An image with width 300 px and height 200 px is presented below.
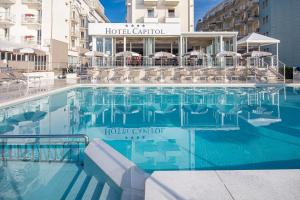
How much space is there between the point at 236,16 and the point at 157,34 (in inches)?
997

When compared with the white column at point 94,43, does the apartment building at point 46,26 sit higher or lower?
higher

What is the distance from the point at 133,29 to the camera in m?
23.7

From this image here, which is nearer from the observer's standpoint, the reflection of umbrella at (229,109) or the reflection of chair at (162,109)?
the reflection of umbrella at (229,109)

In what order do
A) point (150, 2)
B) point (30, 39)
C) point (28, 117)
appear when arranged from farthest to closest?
point (30, 39)
point (150, 2)
point (28, 117)

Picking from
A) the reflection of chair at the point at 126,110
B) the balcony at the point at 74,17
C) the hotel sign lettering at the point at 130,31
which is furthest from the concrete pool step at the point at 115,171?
the balcony at the point at 74,17

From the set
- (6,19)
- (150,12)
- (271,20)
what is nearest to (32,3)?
(6,19)

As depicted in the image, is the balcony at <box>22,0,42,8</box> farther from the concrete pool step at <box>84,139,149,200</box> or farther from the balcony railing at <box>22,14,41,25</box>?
the concrete pool step at <box>84,139,149,200</box>

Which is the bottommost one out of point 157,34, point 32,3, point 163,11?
point 157,34

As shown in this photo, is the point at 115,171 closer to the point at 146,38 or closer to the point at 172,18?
the point at 146,38

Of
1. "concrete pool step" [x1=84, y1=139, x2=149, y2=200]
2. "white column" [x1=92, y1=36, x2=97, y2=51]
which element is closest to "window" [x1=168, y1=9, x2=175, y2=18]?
"white column" [x1=92, y1=36, x2=97, y2=51]

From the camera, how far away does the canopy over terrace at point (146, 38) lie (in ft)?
77.7

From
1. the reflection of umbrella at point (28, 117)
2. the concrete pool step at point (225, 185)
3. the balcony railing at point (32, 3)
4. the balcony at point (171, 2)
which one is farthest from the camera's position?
the balcony railing at point (32, 3)

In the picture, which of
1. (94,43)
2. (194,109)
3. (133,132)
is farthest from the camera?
(94,43)

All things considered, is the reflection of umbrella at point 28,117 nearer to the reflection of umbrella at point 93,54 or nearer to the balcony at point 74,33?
the reflection of umbrella at point 93,54
